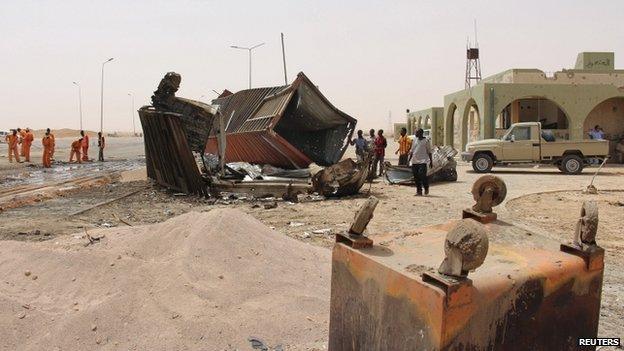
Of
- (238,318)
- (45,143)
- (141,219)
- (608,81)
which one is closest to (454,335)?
(238,318)

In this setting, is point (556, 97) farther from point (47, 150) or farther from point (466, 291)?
point (466, 291)

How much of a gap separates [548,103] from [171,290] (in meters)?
26.1

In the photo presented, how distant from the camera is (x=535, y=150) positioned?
18.5 m

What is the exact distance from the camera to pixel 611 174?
18.2 m

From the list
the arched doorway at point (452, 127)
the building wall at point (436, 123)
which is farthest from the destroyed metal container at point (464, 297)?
the building wall at point (436, 123)

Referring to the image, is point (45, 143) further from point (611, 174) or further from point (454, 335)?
point (454, 335)

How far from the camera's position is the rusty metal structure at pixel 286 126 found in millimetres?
16219

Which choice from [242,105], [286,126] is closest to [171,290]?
[286,126]

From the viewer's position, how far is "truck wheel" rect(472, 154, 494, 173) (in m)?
19.0

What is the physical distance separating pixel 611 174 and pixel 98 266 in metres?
18.2

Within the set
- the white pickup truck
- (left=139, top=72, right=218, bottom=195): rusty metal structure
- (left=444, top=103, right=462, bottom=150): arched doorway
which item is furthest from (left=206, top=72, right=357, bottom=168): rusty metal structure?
(left=444, top=103, right=462, bottom=150): arched doorway

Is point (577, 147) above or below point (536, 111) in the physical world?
below

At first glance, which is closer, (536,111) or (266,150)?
(266,150)

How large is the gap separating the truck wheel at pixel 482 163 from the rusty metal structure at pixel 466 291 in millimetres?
16857
